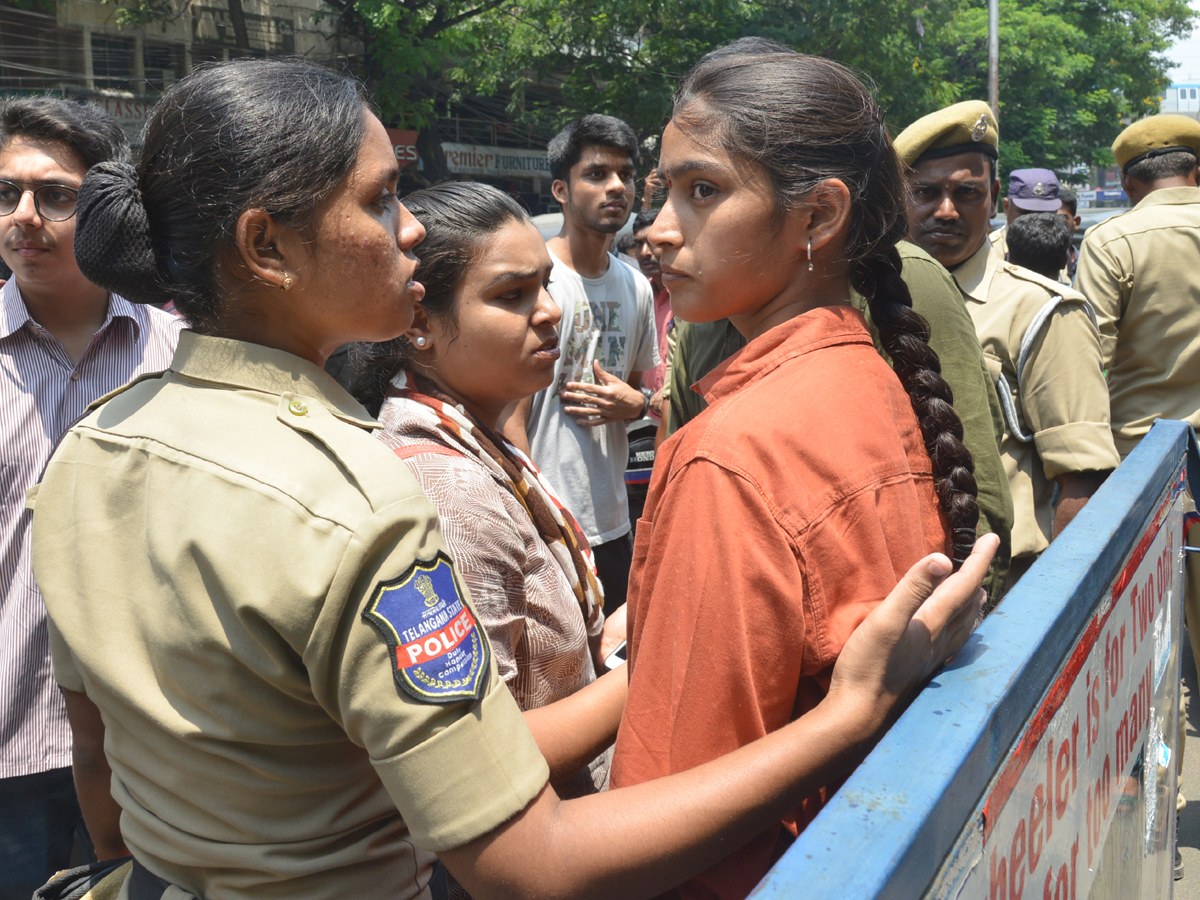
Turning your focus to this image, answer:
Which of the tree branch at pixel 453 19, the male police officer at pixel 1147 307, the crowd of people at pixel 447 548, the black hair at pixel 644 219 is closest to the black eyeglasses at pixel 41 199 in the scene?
the crowd of people at pixel 447 548

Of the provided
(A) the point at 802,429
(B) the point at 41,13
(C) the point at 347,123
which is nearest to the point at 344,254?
(C) the point at 347,123

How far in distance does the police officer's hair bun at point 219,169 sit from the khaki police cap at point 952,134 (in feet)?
6.98

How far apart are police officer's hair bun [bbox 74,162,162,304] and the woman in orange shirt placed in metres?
0.67

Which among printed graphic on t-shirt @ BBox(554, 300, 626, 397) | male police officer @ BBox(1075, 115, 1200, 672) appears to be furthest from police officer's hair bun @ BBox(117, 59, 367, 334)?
male police officer @ BBox(1075, 115, 1200, 672)

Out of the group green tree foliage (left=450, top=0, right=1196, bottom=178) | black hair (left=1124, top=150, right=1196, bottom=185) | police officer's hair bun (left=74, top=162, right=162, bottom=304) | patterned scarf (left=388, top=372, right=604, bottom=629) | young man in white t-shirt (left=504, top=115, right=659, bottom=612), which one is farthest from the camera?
green tree foliage (left=450, top=0, right=1196, bottom=178)

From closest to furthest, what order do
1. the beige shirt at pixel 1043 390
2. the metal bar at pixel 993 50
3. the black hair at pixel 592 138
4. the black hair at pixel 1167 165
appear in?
the beige shirt at pixel 1043 390 → the black hair at pixel 1167 165 → the black hair at pixel 592 138 → the metal bar at pixel 993 50

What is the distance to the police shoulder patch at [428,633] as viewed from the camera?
38.2 inches

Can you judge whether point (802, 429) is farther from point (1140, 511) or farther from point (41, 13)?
point (41, 13)

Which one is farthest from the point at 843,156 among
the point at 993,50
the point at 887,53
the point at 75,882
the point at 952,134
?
the point at 993,50

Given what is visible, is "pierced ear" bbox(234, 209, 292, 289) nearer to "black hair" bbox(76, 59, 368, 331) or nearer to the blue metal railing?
"black hair" bbox(76, 59, 368, 331)

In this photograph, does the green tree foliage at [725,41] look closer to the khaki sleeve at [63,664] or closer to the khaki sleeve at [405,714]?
the khaki sleeve at [63,664]

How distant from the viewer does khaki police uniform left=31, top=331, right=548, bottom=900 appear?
977mm

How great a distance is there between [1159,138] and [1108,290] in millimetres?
961

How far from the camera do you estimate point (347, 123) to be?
1.22 metres
